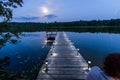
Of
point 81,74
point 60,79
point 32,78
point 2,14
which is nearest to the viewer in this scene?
point 2,14

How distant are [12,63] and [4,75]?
8.89 m

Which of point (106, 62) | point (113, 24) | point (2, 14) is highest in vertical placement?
point (2, 14)

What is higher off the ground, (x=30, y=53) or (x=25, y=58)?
(x=25, y=58)

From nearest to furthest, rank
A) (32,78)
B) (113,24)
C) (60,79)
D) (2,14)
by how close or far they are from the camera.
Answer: (2,14), (60,79), (32,78), (113,24)

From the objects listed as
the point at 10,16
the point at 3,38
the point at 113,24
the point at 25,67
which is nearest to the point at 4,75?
the point at 3,38

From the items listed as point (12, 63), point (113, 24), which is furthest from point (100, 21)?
point (12, 63)

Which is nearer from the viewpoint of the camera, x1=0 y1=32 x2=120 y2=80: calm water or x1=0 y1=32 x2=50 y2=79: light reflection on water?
x1=0 y1=32 x2=120 y2=80: calm water

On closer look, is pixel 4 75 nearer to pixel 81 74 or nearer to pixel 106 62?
pixel 81 74

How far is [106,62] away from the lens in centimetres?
280

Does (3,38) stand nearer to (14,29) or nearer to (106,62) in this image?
(14,29)

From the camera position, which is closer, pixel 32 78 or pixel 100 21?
pixel 32 78

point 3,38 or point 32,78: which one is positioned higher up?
point 3,38

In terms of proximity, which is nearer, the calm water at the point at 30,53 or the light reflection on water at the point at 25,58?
the calm water at the point at 30,53

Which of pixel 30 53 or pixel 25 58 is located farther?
pixel 30 53
